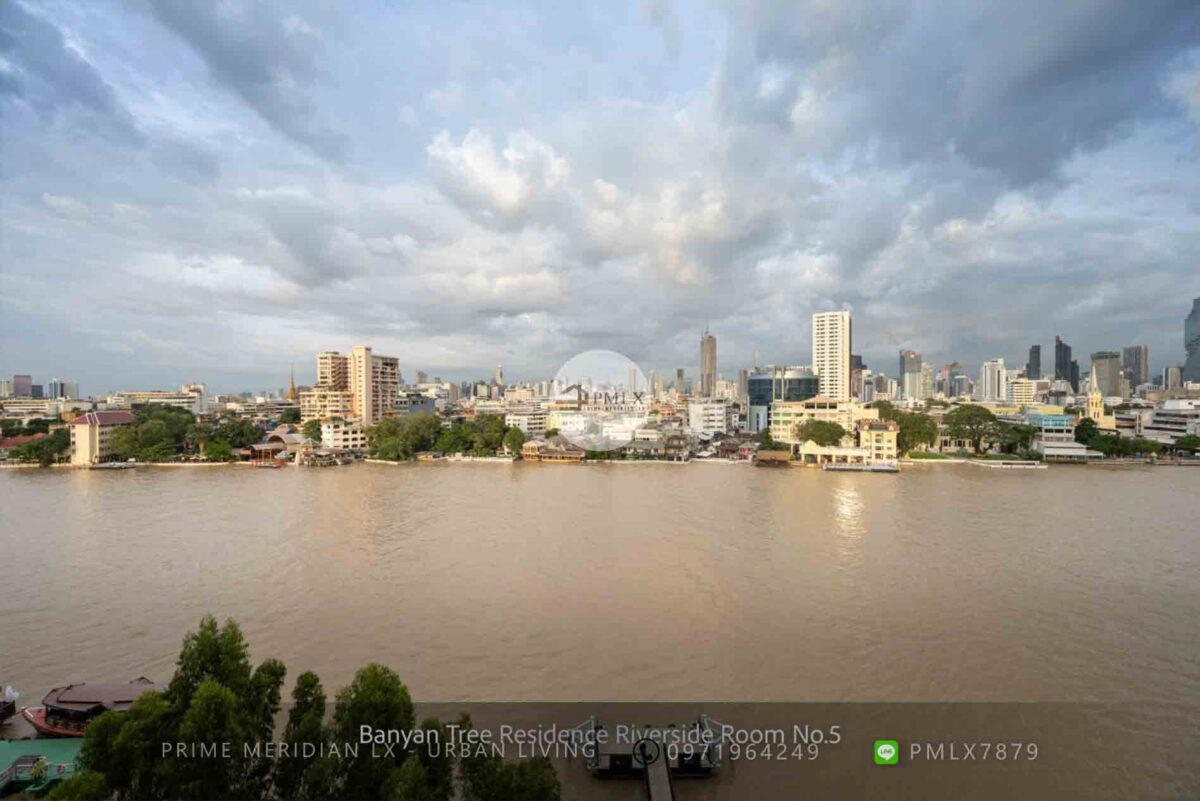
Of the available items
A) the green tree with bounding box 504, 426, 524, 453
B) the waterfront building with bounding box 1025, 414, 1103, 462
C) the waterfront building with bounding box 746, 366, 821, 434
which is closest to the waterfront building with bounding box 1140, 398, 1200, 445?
the waterfront building with bounding box 1025, 414, 1103, 462

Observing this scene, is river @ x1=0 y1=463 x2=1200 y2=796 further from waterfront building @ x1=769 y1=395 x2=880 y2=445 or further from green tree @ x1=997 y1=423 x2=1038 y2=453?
waterfront building @ x1=769 y1=395 x2=880 y2=445

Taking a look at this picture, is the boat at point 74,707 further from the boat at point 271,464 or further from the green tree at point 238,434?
the green tree at point 238,434

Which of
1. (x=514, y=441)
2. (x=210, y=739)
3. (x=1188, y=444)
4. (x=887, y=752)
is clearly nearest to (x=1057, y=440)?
(x=1188, y=444)

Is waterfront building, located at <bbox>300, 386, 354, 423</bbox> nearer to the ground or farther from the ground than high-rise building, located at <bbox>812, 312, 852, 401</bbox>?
nearer to the ground

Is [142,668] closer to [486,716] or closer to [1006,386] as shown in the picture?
[486,716]

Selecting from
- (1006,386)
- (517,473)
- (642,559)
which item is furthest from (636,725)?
(1006,386)


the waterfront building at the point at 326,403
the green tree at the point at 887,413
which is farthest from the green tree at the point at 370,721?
the waterfront building at the point at 326,403
